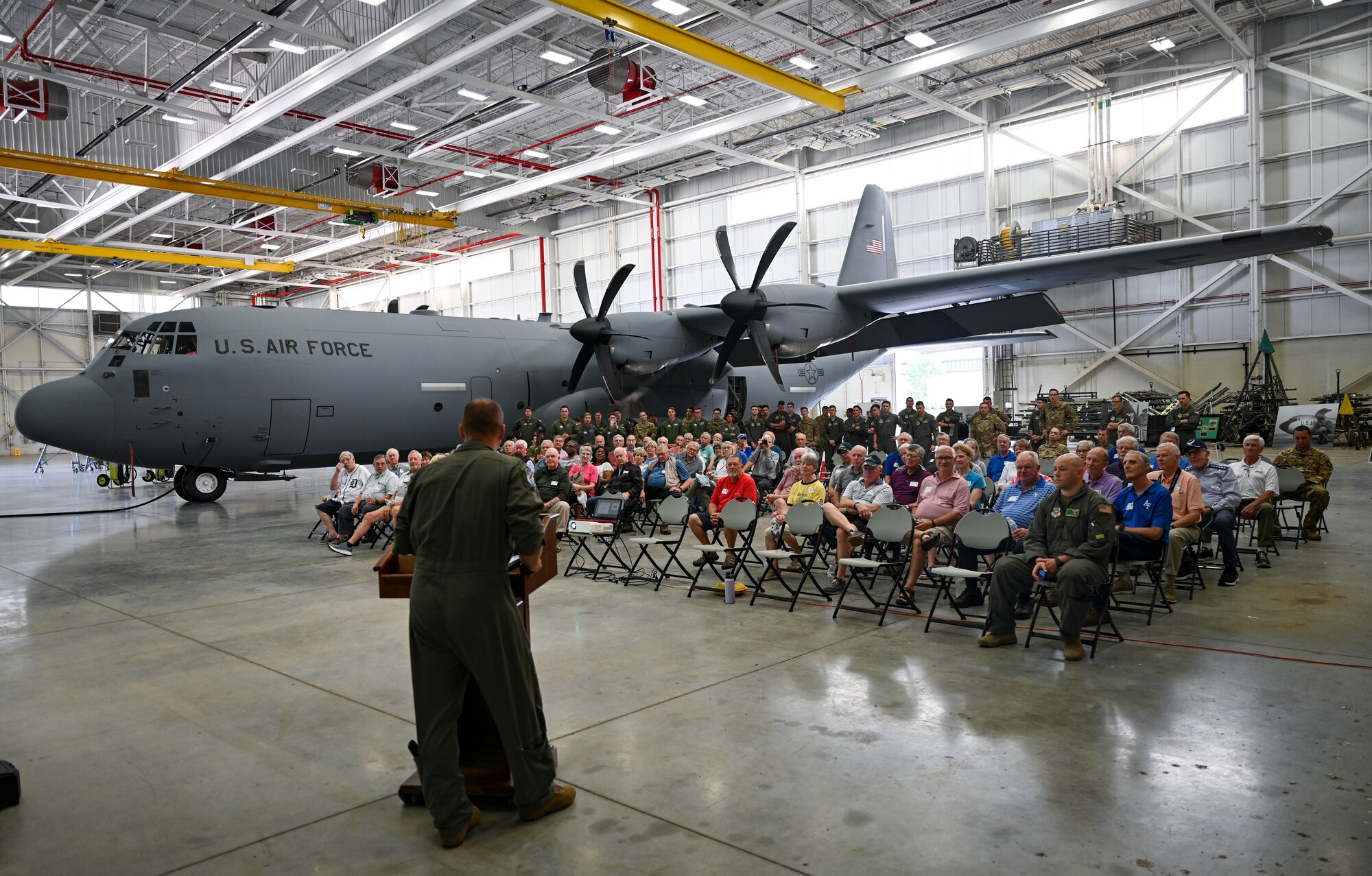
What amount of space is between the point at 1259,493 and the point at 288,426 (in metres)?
12.4

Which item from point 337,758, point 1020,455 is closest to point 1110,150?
point 1020,455

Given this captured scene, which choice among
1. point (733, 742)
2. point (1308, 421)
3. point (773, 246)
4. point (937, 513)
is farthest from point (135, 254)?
point (1308, 421)

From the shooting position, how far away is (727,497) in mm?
7926

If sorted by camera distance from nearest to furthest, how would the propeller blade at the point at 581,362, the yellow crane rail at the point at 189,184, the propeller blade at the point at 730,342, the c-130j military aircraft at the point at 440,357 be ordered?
the c-130j military aircraft at the point at 440,357 → the propeller blade at the point at 730,342 → the propeller blade at the point at 581,362 → the yellow crane rail at the point at 189,184

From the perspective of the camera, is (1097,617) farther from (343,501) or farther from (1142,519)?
(343,501)

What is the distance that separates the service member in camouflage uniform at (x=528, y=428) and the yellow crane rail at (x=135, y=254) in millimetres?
19643

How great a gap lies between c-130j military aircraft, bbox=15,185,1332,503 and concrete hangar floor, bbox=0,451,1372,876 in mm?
5472

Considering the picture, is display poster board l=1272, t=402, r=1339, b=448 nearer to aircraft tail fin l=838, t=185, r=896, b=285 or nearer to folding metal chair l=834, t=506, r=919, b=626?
aircraft tail fin l=838, t=185, r=896, b=285

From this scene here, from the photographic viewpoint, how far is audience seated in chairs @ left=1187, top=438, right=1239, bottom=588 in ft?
22.5

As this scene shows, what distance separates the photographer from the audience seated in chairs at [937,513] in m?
6.46

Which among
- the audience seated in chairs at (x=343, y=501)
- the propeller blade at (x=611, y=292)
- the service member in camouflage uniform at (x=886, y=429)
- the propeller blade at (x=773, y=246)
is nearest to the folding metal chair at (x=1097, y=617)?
the audience seated in chairs at (x=343, y=501)

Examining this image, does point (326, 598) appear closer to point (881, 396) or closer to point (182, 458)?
point (182, 458)

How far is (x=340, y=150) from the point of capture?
2153 centimetres

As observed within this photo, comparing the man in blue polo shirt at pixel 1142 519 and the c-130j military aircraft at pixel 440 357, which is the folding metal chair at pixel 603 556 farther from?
the c-130j military aircraft at pixel 440 357
